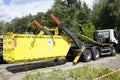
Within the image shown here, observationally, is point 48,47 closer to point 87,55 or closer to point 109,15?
point 87,55

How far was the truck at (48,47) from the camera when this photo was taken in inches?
603

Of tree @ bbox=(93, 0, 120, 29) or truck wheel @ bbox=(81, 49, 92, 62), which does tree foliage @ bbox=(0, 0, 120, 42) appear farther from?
truck wheel @ bbox=(81, 49, 92, 62)

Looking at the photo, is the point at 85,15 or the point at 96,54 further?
the point at 85,15

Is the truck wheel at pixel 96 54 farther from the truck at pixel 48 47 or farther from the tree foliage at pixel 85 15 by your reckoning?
the tree foliage at pixel 85 15

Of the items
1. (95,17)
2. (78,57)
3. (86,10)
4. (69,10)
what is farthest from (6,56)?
(86,10)

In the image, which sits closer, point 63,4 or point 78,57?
point 78,57

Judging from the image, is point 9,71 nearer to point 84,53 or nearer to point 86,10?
point 84,53

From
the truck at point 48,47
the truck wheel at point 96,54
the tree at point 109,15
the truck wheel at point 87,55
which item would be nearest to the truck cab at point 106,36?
the truck at point 48,47

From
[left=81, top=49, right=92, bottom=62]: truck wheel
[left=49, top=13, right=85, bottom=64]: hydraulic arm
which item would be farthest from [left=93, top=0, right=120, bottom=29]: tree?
[left=49, top=13, right=85, bottom=64]: hydraulic arm

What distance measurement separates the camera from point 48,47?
17.1 meters

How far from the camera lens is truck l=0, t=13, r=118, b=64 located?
15.3m

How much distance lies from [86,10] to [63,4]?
6386mm

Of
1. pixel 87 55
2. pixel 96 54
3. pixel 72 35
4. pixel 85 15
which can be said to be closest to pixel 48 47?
pixel 72 35

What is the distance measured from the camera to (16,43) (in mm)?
15141
